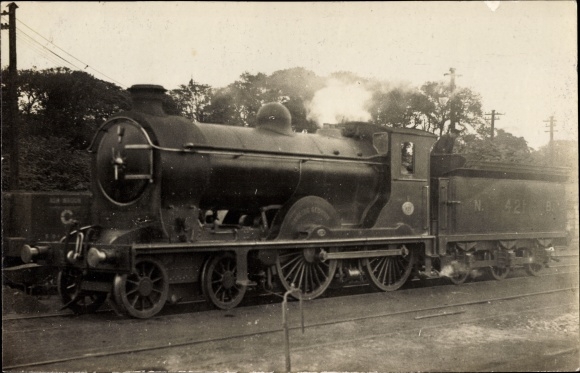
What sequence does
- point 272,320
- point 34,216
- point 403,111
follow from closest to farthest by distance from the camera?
point 272,320
point 34,216
point 403,111

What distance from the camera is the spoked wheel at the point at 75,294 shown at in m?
8.77

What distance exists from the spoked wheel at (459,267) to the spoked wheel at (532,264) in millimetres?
2432

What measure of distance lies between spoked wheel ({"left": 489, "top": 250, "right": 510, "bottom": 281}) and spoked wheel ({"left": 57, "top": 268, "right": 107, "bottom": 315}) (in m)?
8.99

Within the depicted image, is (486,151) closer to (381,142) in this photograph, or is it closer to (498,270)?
(498,270)

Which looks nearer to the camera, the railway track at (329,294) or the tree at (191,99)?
the railway track at (329,294)

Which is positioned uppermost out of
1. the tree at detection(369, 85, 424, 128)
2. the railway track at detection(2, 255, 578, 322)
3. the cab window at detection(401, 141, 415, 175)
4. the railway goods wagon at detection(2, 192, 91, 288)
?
the tree at detection(369, 85, 424, 128)

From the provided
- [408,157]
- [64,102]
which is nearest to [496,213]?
[408,157]

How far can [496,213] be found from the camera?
13766 mm


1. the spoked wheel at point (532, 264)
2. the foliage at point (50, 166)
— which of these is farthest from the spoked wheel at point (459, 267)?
the foliage at point (50, 166)

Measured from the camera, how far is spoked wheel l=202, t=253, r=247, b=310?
29.4 ft

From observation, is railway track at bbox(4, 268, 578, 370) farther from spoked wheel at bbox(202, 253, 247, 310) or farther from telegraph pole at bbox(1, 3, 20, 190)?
telegraph pole at bbox(1, 3, 20, 190)

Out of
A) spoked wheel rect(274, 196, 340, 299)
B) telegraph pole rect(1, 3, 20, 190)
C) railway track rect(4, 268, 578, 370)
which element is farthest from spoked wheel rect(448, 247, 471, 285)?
telegraph pole rect(1, 3, 20, 190)

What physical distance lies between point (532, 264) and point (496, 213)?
6.63 ft

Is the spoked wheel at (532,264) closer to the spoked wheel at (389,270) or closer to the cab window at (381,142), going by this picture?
the spoked wheel at (389,270)
